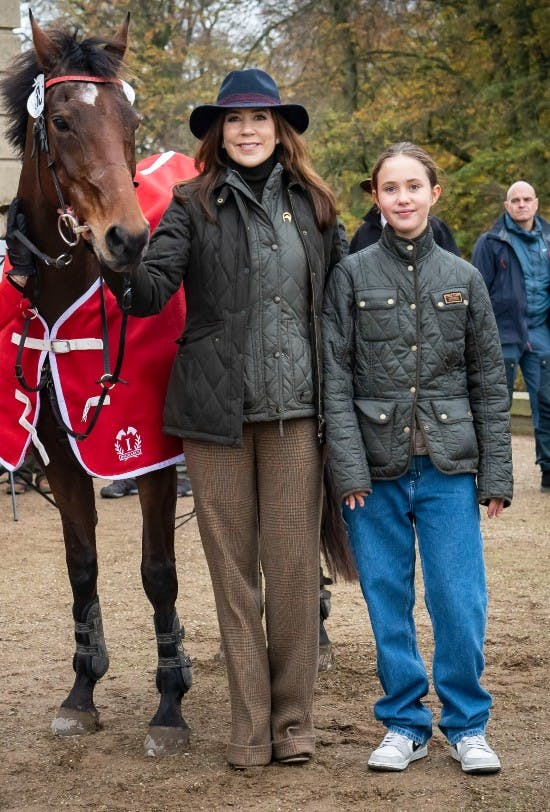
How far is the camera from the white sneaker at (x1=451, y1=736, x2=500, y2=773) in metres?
3.30

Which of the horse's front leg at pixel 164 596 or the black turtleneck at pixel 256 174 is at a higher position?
the black turtleneck at pixel 256 174

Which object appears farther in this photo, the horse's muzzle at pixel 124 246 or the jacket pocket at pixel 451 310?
the jacket pocket at pixel 451 310

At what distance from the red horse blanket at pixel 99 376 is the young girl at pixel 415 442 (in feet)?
2.13

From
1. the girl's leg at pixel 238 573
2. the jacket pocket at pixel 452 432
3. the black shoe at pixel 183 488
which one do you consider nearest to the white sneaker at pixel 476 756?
the girl's leg at pixel 238 573

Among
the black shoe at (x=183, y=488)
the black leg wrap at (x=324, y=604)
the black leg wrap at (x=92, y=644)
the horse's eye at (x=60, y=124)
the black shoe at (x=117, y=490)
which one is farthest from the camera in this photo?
the black shoe at (x=117, y=490)

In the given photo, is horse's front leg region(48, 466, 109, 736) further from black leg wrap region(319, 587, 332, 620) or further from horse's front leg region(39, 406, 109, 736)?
black leg wrap region(319, 587, 332, 620)

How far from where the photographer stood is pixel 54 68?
11.0 ft

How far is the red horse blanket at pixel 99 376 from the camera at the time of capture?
365cm

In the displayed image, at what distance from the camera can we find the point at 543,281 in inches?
318

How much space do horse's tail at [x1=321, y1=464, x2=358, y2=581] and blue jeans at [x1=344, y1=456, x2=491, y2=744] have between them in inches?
36.3

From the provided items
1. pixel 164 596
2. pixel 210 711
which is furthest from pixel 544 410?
pixel 164 596

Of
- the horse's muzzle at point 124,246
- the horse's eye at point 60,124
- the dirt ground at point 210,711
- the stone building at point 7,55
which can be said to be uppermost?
the stone building at point 7,55

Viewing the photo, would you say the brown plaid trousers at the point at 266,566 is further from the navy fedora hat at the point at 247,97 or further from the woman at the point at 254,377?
the navy fedora hat at the point at 247,97

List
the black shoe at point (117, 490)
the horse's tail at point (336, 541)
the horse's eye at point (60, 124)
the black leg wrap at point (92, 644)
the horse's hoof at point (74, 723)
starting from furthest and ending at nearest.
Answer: the black shoe at point (117, 490) < the horse's tail at point (336, 541) < the black leg wrap at point (92, 644) < the horse's hoof at point (74, 723) < the horse's eye at point (60, 124)
